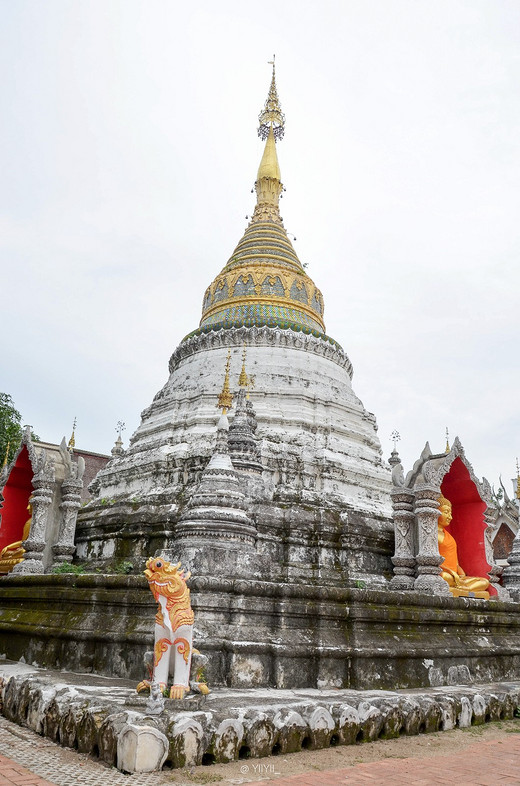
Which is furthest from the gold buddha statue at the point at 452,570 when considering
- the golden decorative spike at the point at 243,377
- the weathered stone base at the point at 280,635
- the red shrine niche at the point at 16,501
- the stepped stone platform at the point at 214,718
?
the red shrine niche at the point at 16,501

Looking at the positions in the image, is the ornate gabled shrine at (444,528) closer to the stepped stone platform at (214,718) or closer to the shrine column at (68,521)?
the stepped stone platform at (214,718)

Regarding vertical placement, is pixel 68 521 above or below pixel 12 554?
above

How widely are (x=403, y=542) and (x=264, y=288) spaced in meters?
11.4

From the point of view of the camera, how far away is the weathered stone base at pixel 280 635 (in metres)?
7.46

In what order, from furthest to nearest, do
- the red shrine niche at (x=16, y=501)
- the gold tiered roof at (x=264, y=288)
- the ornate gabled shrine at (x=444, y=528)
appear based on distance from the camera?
the gold tiered roof at (x=264, y=288), the red shrine niche at (x=16, y=501), the ornate gabled shrine at (x=444, y=528)

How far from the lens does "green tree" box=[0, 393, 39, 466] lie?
90.1ft

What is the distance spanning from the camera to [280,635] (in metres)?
7.66

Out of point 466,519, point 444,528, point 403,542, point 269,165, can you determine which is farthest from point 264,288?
point 403,542

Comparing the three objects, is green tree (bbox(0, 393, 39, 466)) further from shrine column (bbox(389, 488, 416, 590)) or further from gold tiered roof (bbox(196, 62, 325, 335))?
shrine column (bbox(389, 488, 416, 590))

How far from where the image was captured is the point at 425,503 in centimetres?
1066

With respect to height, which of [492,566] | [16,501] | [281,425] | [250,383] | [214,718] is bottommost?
[214,718]

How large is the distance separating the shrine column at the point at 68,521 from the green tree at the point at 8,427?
15482mm

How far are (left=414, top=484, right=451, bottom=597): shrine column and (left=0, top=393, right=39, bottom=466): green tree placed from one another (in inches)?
809

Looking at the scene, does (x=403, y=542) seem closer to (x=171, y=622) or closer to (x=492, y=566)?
(x=492, y=566)
